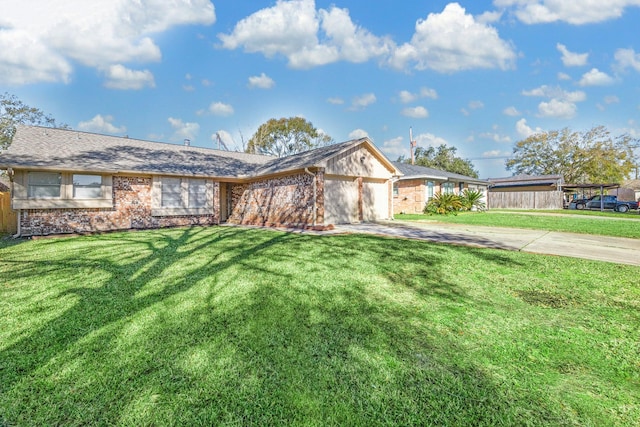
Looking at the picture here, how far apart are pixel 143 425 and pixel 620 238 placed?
12.7 meters

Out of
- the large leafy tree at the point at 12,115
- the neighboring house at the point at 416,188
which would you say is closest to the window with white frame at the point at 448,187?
the neighboring house at the point at 416,188

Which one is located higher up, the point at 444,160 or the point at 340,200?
the point at 444,160

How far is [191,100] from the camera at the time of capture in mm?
29875

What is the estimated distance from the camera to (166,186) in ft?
41.9

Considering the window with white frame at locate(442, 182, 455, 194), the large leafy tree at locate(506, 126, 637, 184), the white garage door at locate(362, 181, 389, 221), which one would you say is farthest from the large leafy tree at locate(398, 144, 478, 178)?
the white garage door at locate(362, 181, 389, 221)

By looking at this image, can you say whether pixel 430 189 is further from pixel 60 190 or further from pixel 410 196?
pixel 60 190

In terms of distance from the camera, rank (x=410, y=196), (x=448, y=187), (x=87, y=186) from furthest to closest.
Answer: (x=448, y=187)
(x=410, y=196)
(x=87, y=186)

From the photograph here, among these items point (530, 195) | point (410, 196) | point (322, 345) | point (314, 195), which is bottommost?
point (322, 345)

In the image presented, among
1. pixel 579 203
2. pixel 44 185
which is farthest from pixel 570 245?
pixel 579 203

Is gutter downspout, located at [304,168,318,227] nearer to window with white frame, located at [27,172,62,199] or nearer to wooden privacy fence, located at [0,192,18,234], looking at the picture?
window with white frame, located at [27,172,62,199]

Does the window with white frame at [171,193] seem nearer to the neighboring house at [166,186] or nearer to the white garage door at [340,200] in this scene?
the neighboring house at [166,186]

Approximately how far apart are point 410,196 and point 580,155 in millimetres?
33447

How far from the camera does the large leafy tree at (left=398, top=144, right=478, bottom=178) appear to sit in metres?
43.2

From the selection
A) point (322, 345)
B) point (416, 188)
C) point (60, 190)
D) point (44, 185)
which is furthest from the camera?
point (416, 188)
